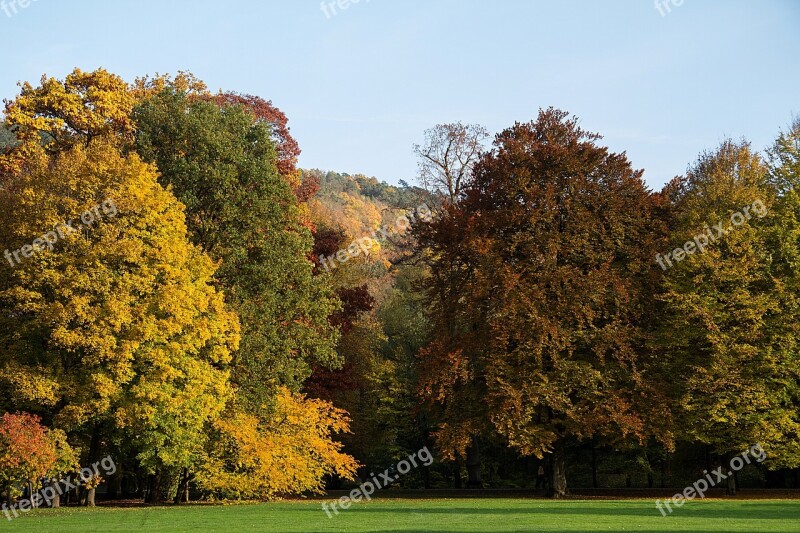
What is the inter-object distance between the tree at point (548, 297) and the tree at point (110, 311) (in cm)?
1031

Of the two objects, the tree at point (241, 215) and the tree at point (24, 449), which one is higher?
the tree at point (241, 215)

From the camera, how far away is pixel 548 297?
38.0 meters

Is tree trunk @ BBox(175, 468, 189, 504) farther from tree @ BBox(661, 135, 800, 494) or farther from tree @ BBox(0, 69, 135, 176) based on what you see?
tree @ BBox(661, 135, 800, 494)

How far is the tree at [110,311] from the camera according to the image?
3075 cm

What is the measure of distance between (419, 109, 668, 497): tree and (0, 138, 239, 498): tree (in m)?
10.3

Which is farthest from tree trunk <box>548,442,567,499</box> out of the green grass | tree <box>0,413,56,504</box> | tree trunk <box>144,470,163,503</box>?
tree <box>0,413,56,504</box>

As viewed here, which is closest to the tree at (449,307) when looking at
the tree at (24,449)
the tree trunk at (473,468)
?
the tree trunk at (473,468)

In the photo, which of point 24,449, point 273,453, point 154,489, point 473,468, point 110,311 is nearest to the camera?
point 24,449

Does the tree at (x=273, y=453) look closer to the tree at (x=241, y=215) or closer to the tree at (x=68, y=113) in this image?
the tree at (x=241, y=215)

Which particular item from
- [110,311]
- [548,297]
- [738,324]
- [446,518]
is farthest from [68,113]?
[738,324]

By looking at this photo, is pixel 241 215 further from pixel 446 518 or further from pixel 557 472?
pixel 557 472

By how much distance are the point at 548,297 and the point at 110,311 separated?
59.7 ft

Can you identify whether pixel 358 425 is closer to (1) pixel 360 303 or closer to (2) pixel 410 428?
(2) pixel 410 428

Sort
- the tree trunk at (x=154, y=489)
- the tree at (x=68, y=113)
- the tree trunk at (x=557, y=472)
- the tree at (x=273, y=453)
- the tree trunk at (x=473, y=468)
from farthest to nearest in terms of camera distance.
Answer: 1. the tree trunk at (x=473, y=468)
2. the tree at (x=68, y=113)
3. the tree trunk at (x=154, y=489)
4. the tree trunk at (x=557, y=472)
5. the tree at (x=273, y=453)
